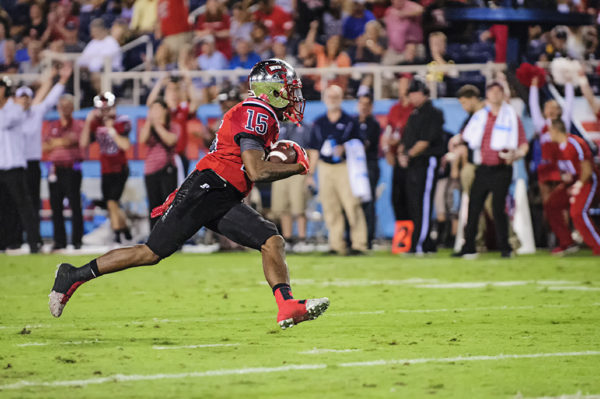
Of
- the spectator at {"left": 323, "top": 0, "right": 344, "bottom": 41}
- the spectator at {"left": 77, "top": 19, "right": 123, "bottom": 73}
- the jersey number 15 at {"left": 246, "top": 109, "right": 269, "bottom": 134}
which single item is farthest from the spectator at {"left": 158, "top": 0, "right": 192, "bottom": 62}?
the jersey number 15 at {"left": 246, "top": 109, "right": 269, "bottom": 134}

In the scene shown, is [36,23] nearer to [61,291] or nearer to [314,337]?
[61,291]

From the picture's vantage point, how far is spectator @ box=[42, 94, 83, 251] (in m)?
15.5

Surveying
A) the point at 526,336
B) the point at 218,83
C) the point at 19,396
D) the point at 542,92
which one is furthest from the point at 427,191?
the point at 19,396

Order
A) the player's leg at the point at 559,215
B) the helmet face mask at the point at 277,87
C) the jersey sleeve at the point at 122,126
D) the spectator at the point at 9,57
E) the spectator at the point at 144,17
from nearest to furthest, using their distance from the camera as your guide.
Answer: the helmet face mask at the point at 277,87 < the player's leg at the point at 559,215 < the jersey sleeve at the point at 122,126 < the spectator at the point at 144,17 < the spectator at the point at 9,57

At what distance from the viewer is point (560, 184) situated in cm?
1491

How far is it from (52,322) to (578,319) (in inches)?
152

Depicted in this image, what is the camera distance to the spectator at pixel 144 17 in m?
19.5

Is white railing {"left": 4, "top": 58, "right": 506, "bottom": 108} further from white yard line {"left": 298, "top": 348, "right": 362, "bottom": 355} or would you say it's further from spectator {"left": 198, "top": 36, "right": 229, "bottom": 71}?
white yard line {"left": 298, "top": 348, "right": 362, "bottom": 355}

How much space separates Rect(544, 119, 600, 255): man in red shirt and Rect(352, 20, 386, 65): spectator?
390 cm

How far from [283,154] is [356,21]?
37.1 feet

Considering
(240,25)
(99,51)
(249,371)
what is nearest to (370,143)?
(240,25)

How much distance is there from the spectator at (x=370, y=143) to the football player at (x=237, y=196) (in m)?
7.29

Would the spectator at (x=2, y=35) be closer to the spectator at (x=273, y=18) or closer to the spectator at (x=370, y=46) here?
the spectator at (x=273, y=18)

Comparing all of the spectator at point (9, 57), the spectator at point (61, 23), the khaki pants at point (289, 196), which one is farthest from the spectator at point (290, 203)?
the spectator at point (9, 57)
